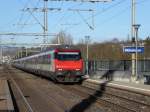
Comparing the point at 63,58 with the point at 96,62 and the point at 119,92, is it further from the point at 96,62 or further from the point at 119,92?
the point at 96,62

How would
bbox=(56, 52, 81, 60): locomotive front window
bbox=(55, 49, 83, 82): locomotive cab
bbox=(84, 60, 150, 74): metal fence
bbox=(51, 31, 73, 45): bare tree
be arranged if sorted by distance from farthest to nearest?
bbox=(51, 31, 73, 45): bare tree, bbox=(84, 60, 150, 74): metal fence, bbox=(56, 52, 81, 60): locomotive front window, bbox=(55, 49, 83, 82): locomotive cab

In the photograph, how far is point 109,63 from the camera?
5478 centimetres

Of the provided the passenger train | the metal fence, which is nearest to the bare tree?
the metal fence

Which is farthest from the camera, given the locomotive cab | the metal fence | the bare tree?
the bare tree

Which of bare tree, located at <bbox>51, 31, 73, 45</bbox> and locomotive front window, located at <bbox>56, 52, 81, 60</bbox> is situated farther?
bare tree, located at <bbox>51, 31, 73, 45</bbox>

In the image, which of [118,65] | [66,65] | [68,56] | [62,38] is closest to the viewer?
[66,65]

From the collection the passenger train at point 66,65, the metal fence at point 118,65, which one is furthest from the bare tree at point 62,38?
the passenger train at point 66,65

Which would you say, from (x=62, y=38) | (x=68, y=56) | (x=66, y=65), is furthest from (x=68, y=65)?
(x=62, y=38)

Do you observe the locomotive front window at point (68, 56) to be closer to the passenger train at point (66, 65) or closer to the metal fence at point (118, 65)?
the passenger train at point (66, 65)

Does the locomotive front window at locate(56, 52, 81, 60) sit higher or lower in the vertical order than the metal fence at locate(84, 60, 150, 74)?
higher

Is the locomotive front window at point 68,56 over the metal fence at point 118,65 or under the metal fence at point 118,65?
over

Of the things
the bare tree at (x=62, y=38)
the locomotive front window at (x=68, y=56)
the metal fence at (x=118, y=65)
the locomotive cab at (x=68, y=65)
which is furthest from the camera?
the bare tree at (x=62, y=38)

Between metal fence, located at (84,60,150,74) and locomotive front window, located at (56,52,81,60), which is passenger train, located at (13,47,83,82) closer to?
locomotive front window, located at (56,52,81,60)

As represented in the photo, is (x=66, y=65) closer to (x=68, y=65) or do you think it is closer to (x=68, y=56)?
(x=68, y=65)
